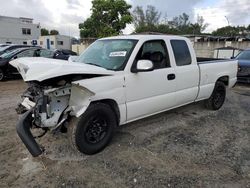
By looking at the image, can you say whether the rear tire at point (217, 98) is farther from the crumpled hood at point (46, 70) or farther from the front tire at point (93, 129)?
the crumpled hood at point (46, 70)

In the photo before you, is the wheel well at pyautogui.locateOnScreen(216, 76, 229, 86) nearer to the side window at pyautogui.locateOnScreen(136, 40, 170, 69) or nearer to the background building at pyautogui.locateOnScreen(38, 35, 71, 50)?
the side window at pyautogui.locateOnScreen(136, 40, 170, 69)

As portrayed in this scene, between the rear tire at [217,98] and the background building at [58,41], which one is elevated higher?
the background building at [58,41]

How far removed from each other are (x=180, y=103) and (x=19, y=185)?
137 inches

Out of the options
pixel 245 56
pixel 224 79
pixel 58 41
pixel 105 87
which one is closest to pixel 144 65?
pixel 105 87

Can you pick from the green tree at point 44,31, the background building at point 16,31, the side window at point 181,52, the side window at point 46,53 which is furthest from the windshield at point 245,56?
the green tree at point 44,31

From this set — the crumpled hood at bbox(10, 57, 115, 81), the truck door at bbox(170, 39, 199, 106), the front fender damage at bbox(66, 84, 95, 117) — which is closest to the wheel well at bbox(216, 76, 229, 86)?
the truck door at bbox(170, 39, 199, 106)

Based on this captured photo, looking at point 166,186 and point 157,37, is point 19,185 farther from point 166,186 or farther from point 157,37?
point 157,37

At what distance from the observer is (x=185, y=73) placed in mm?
5281

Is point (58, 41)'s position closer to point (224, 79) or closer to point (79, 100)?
point (224, 79)

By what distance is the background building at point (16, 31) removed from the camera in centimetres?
5394

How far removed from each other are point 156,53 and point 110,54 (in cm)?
94

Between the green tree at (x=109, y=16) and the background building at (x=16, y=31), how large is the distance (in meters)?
21.6

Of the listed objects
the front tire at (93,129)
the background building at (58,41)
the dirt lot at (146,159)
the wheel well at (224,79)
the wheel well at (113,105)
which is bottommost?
the dirt lot at (146,159)

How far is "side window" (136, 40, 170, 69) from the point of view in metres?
4.66
